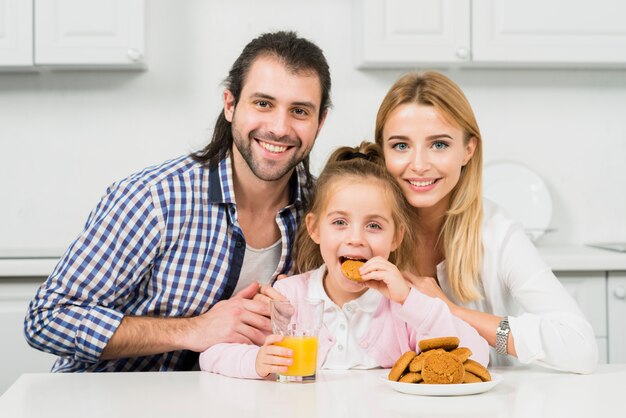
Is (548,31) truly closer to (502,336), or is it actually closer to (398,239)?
(398,239)

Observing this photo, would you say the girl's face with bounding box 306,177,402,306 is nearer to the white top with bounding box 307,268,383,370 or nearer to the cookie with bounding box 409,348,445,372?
the white top with bounding box 307,268,383,370

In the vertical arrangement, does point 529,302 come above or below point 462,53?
below

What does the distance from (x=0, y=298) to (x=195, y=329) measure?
118 centimetres

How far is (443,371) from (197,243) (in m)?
0.83

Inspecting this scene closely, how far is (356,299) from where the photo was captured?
1.79 metres

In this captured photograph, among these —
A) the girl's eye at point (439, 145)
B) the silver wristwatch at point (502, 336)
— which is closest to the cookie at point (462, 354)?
the silver wristwatch at point (502, 336)

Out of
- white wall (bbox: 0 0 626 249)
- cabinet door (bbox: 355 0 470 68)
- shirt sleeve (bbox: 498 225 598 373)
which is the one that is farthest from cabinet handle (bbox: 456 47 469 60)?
shirt sleeve (bbox: 498 225 598 373)

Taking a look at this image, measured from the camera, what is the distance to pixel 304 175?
217cm

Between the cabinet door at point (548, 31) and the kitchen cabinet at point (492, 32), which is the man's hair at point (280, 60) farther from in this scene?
the cabinet door at point (548, 31)

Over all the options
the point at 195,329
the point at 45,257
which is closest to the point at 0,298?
the point at 45,257

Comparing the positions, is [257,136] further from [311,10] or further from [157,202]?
[311,10]

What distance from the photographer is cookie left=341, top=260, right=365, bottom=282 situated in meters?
1.66

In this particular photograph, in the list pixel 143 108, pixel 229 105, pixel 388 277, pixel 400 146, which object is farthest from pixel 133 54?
pixel 388 277

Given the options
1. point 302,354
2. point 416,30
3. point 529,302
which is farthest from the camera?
point 416,30
